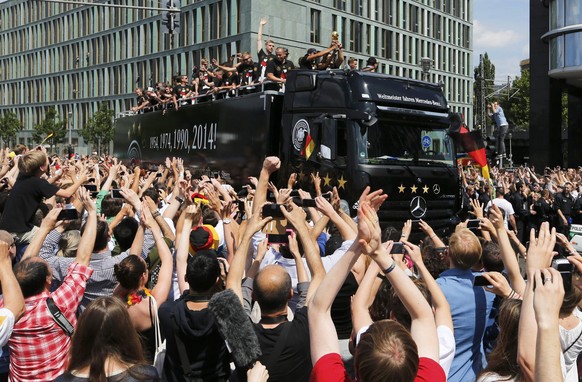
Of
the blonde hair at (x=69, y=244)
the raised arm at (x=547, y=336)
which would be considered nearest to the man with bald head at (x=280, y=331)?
the raised arm at (x=547, y=336)

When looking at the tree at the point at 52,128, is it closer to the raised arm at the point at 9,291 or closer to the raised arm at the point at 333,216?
the raised arm at the point at 333,216

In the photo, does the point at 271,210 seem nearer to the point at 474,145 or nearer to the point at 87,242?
the point at 87,242

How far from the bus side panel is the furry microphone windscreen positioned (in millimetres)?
10547

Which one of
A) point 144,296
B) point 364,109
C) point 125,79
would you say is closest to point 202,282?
point 144,296

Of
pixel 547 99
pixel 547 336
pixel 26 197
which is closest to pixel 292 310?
pixel 547 336

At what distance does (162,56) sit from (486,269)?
220ft

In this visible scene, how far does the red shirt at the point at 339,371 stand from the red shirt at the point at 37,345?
1.75 meters

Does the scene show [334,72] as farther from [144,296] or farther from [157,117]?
[157,117]

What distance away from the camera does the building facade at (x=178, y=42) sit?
5959cm

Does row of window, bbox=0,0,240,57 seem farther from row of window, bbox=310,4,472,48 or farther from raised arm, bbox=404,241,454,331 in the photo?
raised arm, bbox=404,241,454,331

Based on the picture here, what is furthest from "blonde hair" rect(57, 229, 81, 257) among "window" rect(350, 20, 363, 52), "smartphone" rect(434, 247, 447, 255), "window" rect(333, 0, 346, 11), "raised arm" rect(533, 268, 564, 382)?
"window" rect(350, 20, 363, 52)

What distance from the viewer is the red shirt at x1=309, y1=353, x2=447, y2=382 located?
9.87 ft

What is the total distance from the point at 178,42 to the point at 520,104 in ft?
147

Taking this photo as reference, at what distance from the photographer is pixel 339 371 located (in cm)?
316
